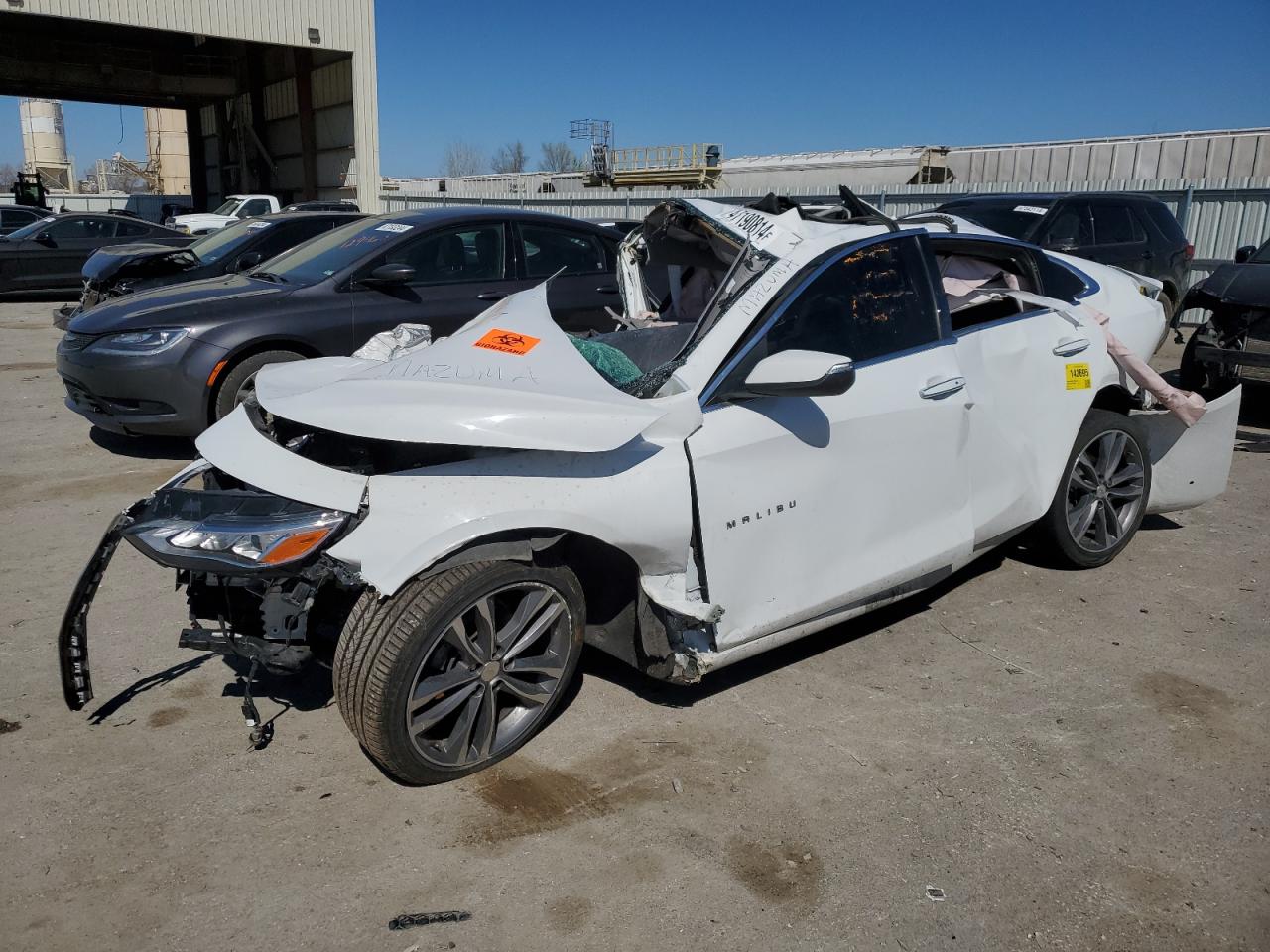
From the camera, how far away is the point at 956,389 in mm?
3826

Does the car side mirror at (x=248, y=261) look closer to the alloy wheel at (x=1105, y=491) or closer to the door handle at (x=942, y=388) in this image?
the door handle at (x=942, y=388)

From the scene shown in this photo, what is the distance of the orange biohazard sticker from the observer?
3.29 metres

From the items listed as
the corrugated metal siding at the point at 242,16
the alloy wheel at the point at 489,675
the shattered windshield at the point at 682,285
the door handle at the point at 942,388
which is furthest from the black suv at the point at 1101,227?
the corrugated metal siding at the point at 242,16

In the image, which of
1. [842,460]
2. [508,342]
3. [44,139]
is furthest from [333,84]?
[44,139]

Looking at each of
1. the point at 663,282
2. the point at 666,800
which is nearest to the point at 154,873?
the point at 666,800

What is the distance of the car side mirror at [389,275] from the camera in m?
6.36

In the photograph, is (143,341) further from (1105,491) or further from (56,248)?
(56,248)

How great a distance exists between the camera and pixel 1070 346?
14.4 feet

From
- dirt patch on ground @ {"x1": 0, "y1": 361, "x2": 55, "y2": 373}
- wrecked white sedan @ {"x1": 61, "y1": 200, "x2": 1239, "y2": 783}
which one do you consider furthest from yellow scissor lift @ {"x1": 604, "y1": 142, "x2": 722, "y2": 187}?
wrecked white sedan @ {"x1": 61, "y1": 200, "x2": 1239, "y2": 783}

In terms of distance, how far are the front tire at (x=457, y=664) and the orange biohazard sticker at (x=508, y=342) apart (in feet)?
2.51

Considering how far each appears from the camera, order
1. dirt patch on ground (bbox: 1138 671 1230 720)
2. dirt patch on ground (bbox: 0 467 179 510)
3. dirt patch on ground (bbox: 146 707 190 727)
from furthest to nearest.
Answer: dirt patch on ground (bbox: 0 467 179 510) < dirt patch on ground (bbox: 1138 671 1230 720) < dirt patch on ground (bbox: 146 707 190 727)

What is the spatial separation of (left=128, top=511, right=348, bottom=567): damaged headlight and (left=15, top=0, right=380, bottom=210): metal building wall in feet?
80.3

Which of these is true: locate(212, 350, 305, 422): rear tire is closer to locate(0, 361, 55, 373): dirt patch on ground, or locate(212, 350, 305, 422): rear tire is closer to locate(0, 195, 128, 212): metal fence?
locate(0, 361, 55, 373): dirt patch on ground

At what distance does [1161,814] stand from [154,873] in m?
2.95
